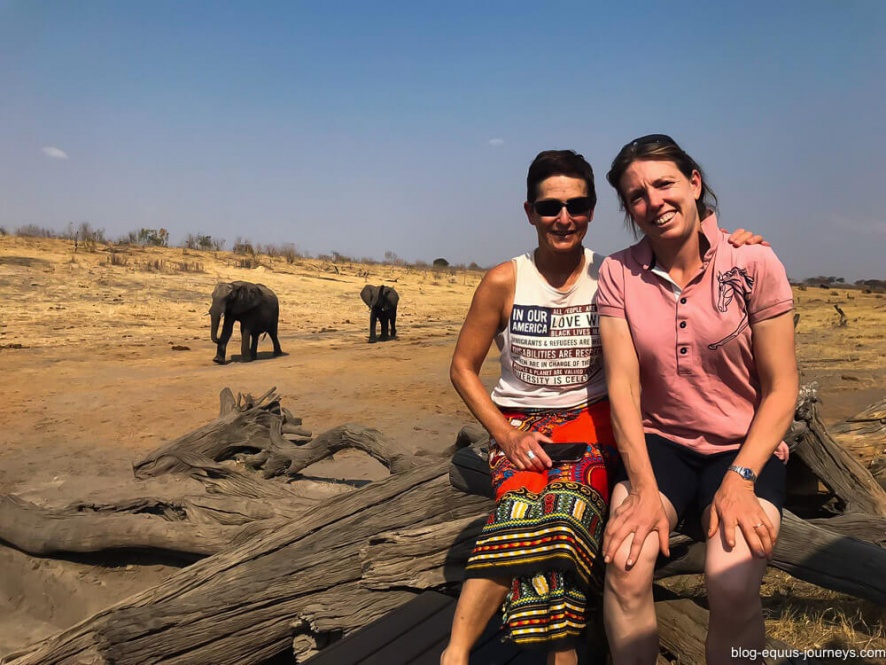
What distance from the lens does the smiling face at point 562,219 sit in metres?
2.43

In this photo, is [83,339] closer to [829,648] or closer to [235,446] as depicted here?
[235,446]

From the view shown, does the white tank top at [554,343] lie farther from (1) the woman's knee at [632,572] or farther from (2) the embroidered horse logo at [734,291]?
(1) the woman's knee at [632,572]

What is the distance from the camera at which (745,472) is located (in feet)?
6.52

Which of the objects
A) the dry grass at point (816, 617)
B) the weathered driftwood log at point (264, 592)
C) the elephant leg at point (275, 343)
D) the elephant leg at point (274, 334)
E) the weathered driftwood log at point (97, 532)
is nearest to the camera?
the dry grass at point (816, 617)

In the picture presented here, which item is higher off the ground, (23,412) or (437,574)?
(437,574)

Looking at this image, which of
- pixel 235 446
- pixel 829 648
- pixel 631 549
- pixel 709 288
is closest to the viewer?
pixel 631 549

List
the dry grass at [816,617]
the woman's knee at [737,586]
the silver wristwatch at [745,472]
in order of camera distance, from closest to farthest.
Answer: the woman's knee at [737,586], the silver wristwatch at [745,472], the dry grass at [816,617]

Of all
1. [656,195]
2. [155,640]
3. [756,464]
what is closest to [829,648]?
[756,464]

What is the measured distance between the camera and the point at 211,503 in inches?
196

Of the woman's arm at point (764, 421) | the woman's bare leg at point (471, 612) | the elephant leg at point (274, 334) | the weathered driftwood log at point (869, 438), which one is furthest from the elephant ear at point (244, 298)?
the woman's arm at point (764, 421)

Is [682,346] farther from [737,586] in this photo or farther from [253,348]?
[253,348]

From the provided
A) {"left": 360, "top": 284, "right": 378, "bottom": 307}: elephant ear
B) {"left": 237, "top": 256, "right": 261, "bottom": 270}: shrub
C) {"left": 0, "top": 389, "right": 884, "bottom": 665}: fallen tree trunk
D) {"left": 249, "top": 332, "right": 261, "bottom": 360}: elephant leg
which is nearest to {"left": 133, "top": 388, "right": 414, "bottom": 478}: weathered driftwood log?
{"left": 0, "top": 389, "right": 884, "bottom": 665}: fallen tree trunk

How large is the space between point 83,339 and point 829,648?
15257mm

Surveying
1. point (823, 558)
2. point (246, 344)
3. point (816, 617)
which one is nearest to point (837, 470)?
point (816, 617)
